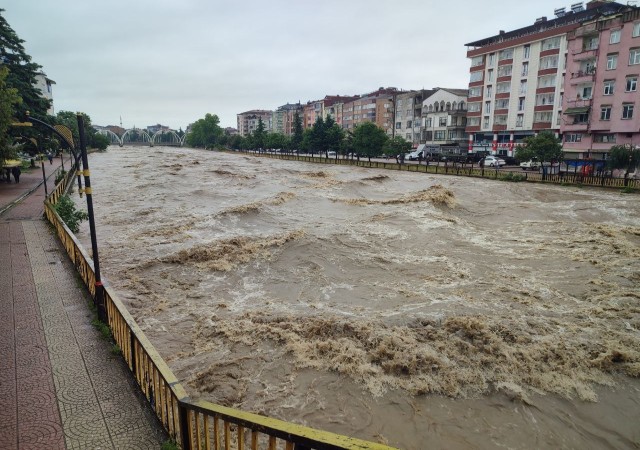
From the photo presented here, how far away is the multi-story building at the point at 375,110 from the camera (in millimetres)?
97938

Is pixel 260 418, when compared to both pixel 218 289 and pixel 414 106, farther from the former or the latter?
pixel 414 106

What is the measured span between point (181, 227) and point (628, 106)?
146 ft

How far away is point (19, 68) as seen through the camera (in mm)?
36500

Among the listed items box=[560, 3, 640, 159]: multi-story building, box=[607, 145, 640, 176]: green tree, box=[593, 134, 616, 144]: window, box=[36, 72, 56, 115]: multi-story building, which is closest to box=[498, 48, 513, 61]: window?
box=[560, 3, 640, 159]: multi-story building

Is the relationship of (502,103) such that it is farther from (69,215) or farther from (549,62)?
(69,215)

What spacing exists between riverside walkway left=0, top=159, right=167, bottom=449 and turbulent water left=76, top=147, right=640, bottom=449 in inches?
71.7

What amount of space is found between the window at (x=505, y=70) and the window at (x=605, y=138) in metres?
20.1

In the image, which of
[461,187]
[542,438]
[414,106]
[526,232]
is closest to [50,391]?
[542,438]

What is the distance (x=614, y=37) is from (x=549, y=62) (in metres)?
13.4

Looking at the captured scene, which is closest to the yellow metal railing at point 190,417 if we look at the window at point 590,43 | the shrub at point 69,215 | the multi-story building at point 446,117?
the shrub at point 69,215

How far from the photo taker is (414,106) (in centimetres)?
8794

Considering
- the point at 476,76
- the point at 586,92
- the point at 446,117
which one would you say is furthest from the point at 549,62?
the point at 446,117

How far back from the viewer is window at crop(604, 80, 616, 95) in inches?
1692

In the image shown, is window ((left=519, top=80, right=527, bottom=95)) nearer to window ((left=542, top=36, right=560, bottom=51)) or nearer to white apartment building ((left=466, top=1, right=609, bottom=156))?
white apartment building ((left=466, top=1, right=609, bottom=156))
